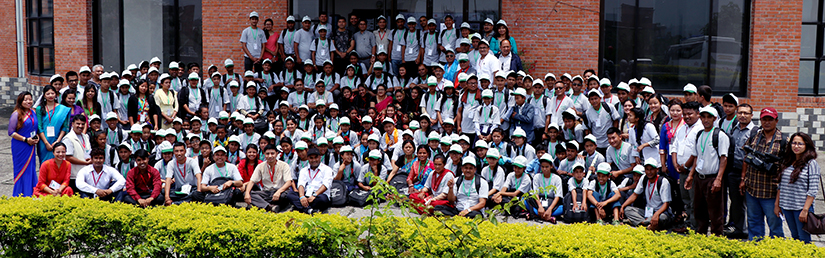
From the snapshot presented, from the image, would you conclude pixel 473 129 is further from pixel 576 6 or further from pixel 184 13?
pixel 184 13

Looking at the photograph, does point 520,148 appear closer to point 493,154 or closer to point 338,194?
point 493,154

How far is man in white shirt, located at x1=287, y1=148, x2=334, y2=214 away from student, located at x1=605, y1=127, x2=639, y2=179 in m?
4.17

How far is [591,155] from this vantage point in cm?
986

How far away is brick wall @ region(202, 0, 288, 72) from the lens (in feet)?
50.7

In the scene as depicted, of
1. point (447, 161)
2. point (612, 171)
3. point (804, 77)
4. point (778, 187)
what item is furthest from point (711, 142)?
point (804, 77)

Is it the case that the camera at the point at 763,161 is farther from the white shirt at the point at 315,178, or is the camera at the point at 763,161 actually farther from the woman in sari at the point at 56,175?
the woman in sari at the point at 56,175

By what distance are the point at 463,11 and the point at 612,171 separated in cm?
609

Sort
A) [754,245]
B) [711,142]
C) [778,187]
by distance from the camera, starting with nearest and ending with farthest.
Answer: [754,245] → [778,187] → [711,142]

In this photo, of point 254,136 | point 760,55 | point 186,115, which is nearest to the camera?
point 254,136

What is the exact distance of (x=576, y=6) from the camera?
1432 centimetres

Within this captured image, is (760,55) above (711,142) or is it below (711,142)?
above

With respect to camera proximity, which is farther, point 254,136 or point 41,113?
point 254,136

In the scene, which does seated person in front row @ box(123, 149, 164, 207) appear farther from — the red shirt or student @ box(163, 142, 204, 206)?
student @ box(163, 142, 204, 206)

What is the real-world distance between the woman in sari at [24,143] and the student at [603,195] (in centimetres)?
809
